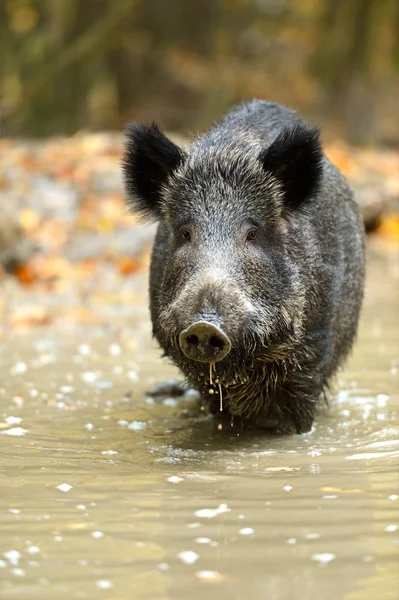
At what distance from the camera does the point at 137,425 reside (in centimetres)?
653

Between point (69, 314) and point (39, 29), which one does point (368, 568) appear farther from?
point (39, 29)

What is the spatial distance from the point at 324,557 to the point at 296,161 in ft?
9.28

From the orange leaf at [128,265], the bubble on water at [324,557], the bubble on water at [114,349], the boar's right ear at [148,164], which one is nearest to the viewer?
the bubble on water at [324,557]

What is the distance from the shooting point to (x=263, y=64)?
26266mm

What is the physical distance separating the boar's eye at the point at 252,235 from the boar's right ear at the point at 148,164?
0.73 meters

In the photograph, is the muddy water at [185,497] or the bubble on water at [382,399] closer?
the muddy water at [185,497]

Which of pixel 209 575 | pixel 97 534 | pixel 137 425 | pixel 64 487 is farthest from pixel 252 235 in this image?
pixel 209 575

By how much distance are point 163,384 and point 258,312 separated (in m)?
2.32

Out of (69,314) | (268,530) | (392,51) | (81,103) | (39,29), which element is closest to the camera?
(268,530)

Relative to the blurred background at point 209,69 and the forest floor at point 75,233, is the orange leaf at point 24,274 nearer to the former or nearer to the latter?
the forest floor at point 75,233

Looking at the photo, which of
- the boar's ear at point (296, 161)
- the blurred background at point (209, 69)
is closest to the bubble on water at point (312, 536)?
the boar's ear at point (296, 161)

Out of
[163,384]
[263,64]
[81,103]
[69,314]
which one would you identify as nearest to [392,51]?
[263,64]

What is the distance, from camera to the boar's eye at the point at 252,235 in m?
5.70

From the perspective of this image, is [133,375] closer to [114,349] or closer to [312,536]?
[114,349]
